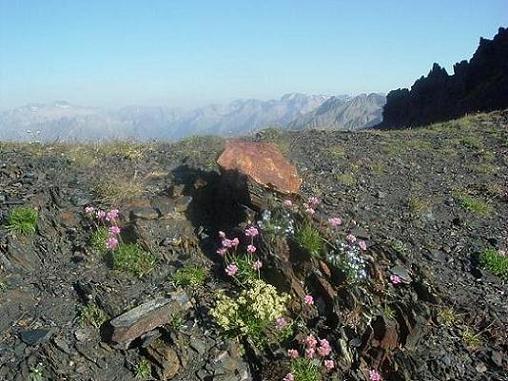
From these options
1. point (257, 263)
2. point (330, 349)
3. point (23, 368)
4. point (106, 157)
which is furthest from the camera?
point (106, 157)

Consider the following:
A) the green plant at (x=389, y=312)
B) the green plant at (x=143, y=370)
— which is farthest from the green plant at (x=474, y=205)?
the green plant at (x=143, y=370)

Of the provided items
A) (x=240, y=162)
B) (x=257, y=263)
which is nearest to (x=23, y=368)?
(x=257, y=263)

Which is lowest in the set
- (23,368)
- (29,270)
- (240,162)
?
(23,368)

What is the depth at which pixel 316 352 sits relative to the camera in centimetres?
802

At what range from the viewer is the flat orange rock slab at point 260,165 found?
10.7 m

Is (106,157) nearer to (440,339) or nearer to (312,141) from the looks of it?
(312,141)

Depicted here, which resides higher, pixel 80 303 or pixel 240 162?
pixel 240 162

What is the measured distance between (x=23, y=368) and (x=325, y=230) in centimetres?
580

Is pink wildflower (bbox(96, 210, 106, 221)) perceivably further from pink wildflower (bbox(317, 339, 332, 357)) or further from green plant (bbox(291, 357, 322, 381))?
pink wildflower (bbox(317, 339, 332, 357))

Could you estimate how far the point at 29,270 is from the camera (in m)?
8.93

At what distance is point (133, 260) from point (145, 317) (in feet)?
4.81

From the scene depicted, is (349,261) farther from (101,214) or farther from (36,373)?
(36,373)

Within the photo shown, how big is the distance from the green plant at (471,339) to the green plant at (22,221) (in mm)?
8230

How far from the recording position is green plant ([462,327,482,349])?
28.7ft
